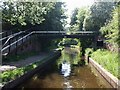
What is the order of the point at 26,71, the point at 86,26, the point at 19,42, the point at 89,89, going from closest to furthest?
the point at 89,89 < the point at 26,71 < the point at 19,42 < the point at 86,26

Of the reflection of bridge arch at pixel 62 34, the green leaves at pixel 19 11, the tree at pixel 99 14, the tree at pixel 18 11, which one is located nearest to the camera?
the tree at pixel 18 11

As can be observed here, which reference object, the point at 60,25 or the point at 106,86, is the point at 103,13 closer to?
the point at 60,25

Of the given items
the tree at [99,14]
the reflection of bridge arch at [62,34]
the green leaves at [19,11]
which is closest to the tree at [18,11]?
the green leaves at [19,11]

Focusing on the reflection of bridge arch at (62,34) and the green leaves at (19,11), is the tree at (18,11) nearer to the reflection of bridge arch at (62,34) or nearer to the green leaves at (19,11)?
the green leaves at (19,11)

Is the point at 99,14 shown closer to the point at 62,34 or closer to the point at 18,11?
the point at 62,34

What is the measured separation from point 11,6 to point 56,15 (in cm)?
3085

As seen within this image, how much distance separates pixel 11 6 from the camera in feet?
101

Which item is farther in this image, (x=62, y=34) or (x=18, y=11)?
(x=62, y=34)

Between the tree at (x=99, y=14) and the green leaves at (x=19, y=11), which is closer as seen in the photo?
the green leaves at (x=19, y=11)

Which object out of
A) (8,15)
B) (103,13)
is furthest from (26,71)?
(103,13)

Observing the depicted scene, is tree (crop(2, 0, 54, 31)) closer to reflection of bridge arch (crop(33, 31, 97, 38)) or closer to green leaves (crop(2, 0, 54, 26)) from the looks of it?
green leaves (crop(2, 0, 54, 26))

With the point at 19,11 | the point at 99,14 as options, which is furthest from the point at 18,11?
the point at 99,14

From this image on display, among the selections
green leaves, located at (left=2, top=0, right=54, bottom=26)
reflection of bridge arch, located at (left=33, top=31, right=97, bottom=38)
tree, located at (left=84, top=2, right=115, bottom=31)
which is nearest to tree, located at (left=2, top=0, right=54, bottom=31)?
green leaves, located at (left=2, top=0, right=54, bottom=26)

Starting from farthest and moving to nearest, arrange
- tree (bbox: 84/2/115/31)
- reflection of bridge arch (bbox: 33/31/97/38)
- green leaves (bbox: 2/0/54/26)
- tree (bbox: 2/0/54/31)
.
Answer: tree (bbox: 84/2/115/31)
reflection of bridge arch (bbox: 33/31/97/38)
green leaves (bbox: 2/0/54/26)
tree (bbox: 2/0/54/31)
